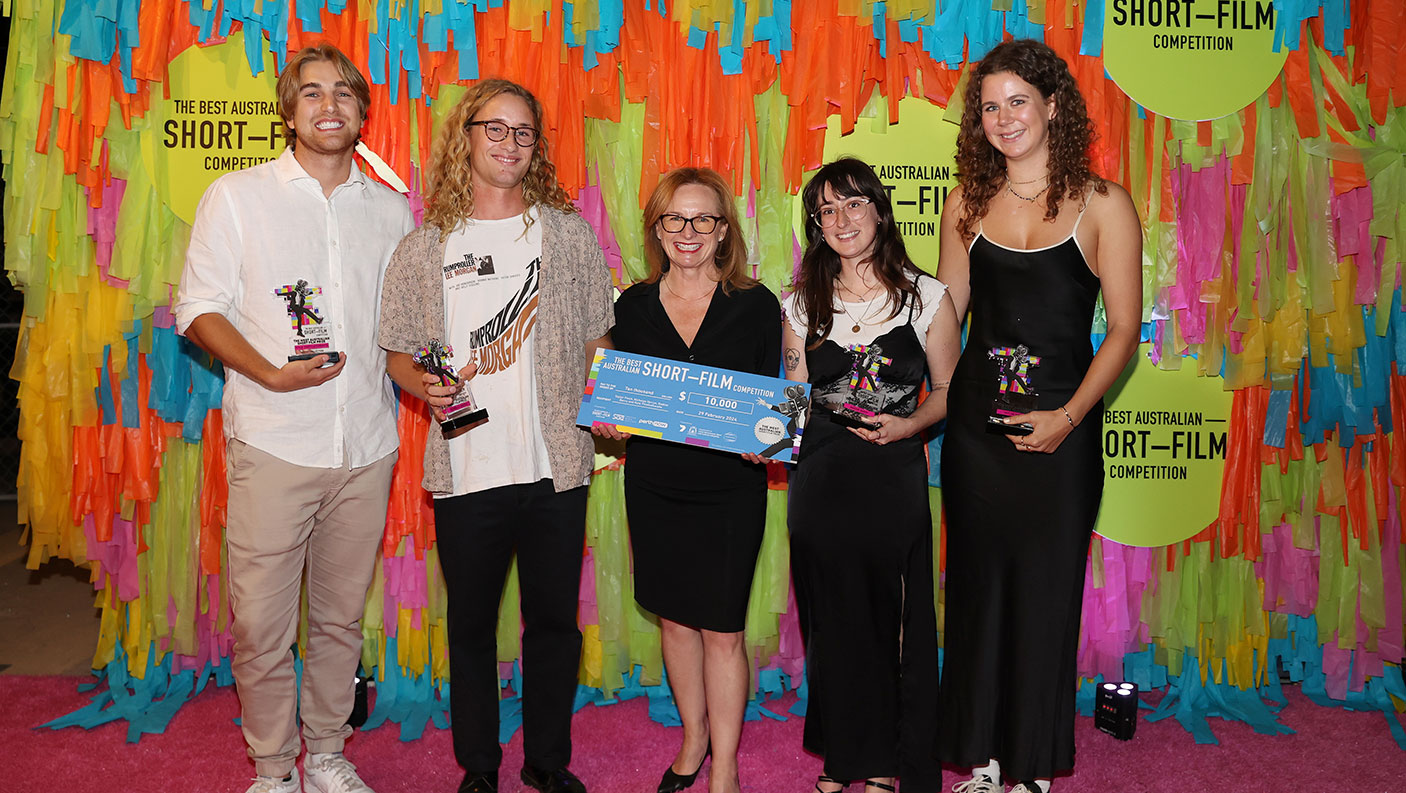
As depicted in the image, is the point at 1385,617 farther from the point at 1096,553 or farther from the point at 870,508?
the point at 870,508

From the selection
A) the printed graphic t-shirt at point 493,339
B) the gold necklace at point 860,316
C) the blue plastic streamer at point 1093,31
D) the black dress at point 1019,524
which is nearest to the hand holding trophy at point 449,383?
the printed graphic t-shirt at point 493,339

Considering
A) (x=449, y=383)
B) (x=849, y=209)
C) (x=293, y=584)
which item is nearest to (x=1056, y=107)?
(x=849, y=209)

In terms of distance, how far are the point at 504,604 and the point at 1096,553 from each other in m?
2.17

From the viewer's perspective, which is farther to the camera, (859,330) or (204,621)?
(204,621)

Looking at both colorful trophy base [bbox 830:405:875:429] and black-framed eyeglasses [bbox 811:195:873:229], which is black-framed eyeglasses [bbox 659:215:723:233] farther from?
colorful trophy base [bbox 830:405:875:429]

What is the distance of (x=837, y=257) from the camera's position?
2764 mm

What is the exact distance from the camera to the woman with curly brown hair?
2.54m

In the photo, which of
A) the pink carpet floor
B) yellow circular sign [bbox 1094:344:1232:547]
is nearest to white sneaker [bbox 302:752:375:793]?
the pink carpet floor

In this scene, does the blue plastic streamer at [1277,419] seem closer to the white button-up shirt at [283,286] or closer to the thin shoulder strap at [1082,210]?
the thin shoulder strap at [1082,210]

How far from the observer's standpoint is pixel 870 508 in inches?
103

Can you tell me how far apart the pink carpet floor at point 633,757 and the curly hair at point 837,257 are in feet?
4.74

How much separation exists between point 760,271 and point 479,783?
1896mm

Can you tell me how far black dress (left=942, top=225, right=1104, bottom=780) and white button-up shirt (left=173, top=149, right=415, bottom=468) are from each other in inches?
66.2

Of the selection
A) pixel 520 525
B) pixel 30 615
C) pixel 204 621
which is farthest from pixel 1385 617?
pixel 30 615
